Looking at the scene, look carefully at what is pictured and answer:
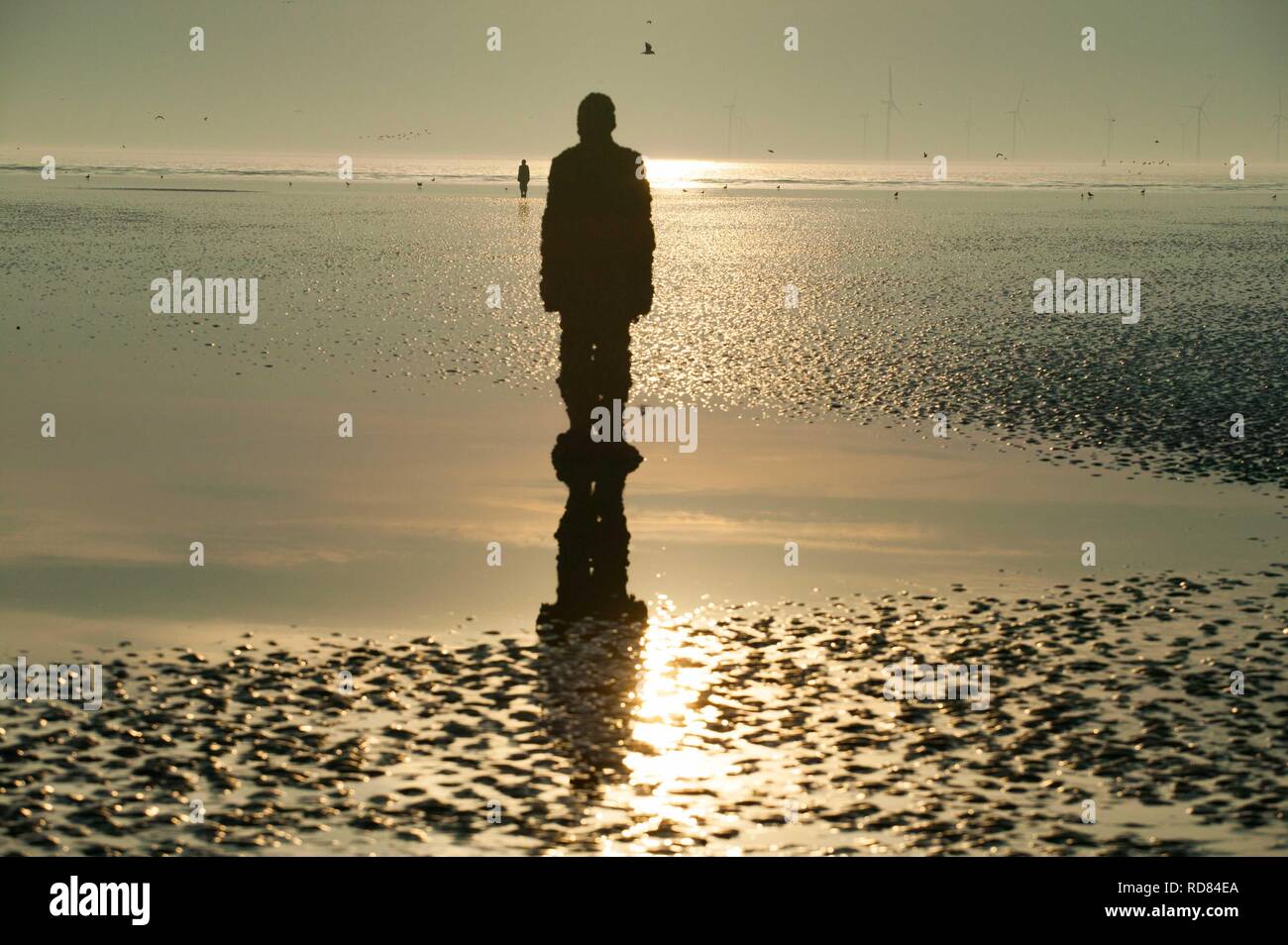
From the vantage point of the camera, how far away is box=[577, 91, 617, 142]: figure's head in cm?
1611

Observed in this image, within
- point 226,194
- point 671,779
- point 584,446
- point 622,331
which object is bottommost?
point 671,779

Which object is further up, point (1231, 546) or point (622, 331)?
point (622, 331)

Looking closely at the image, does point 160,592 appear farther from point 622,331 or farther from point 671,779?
point 622,331

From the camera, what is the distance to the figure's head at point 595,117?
1611 cm

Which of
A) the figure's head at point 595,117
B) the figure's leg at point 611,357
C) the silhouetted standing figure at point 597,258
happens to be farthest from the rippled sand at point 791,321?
the figure's head at point 595,117

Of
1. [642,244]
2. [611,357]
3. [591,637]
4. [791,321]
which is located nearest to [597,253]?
[642,244]

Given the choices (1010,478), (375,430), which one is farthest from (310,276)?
(1010,478)

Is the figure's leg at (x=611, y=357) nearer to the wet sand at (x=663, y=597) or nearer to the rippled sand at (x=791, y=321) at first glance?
the wet sand at (x=663, y=597)

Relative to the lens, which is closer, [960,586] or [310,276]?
[960,586]

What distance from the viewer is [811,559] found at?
12.6 metres

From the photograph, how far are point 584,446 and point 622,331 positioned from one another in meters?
1.33

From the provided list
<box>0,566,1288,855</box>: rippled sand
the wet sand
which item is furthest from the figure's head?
<box>0,566,1288,855</box>: rippled sand

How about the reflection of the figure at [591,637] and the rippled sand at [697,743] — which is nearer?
the rippled sand at [697,743]

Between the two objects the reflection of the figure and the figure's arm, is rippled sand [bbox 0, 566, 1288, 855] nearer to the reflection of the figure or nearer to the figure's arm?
the reflection of the figure
